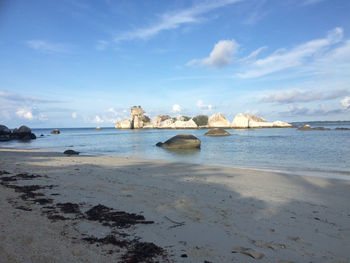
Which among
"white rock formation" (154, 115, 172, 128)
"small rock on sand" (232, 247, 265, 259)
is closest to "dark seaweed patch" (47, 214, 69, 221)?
"small rock on sand" (232, 247, 265, 259)

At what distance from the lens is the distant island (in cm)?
11919

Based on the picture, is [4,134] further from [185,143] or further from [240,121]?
[240,121]

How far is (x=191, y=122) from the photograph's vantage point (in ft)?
453

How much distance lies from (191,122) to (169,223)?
437 feet

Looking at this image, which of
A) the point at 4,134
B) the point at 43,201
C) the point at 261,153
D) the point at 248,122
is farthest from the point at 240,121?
the point at 43,201

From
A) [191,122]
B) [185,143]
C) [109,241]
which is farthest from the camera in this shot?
[191,122]

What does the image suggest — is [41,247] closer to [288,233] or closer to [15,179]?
[288,233]

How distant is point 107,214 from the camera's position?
18.7 feet

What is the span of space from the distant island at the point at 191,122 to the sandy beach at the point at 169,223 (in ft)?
371

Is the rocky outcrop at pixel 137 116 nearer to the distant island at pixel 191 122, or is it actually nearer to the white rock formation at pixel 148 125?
the distant island at pixel 191 122

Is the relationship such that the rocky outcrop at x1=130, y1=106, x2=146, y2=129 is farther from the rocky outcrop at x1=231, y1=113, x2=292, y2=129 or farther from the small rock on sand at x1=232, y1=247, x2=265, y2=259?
the small rock on sand at x1=232, y1=247, x2=265, y2=259

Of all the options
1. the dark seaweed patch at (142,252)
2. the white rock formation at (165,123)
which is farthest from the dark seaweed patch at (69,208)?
the white rock formation at (165,123)

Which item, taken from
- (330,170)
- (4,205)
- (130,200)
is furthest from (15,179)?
(330,170)

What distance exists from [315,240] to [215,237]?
2097mm
